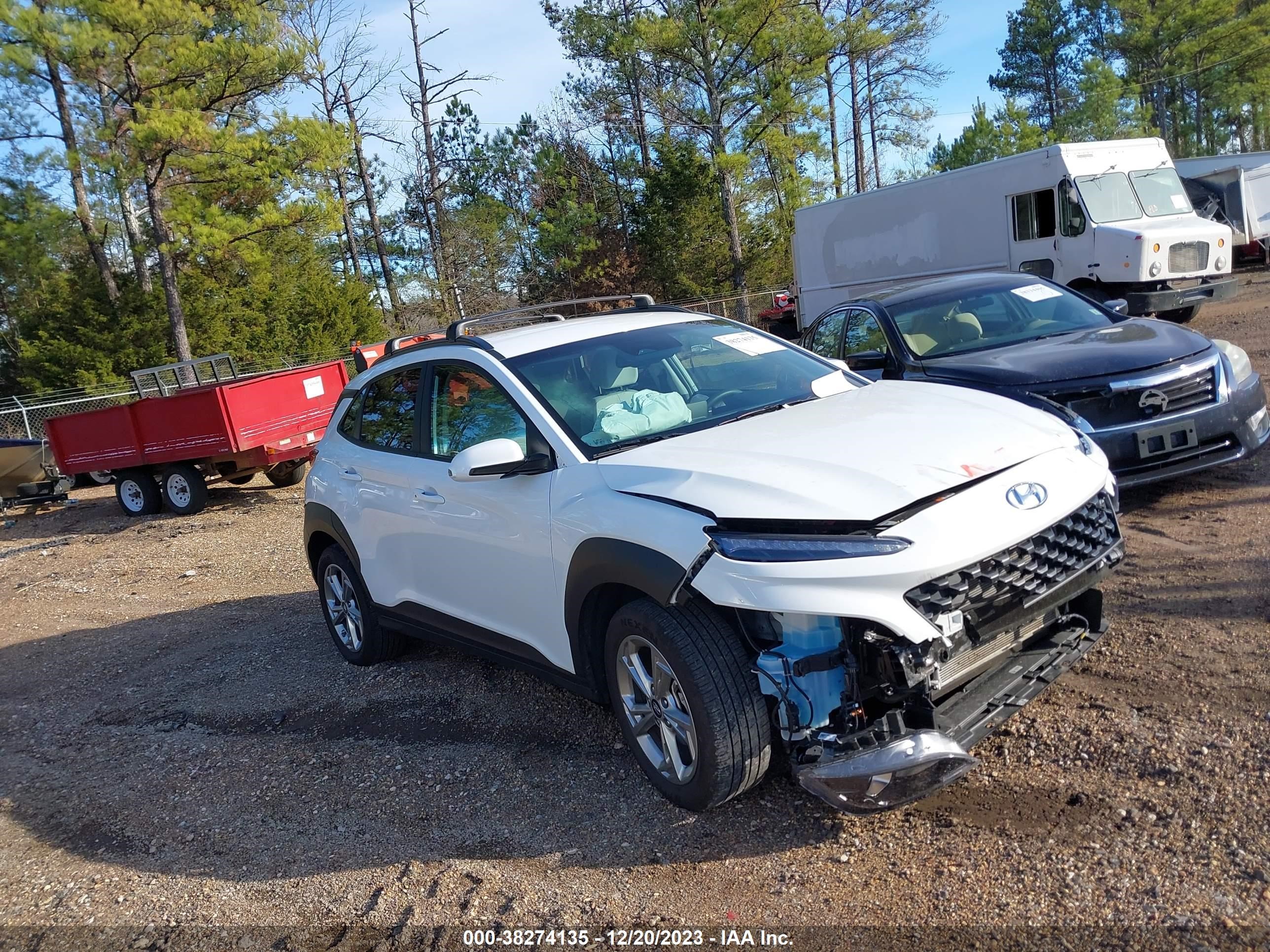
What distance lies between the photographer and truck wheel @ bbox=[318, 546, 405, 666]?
542 cm

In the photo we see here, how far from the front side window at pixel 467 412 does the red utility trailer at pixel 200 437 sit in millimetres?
8221

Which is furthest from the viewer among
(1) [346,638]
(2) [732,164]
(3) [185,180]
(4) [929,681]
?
(2) [732,164]

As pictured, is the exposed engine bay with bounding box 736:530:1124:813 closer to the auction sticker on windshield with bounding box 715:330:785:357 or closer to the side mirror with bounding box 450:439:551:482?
the side mirror with bounding box 450:439:551:482

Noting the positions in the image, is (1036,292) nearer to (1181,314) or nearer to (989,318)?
(989,318)

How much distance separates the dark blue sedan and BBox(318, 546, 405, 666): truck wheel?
3.65 metres

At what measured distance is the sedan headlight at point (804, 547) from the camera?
2891 mm

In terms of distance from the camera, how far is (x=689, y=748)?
3.38 metres

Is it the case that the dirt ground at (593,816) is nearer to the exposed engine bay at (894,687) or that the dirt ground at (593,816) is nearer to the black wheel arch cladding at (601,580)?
the exposed engine bay at (894,687)

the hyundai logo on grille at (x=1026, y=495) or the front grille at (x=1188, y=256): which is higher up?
the front grille at (x=1188, y=256)

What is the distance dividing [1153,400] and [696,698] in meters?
3.91

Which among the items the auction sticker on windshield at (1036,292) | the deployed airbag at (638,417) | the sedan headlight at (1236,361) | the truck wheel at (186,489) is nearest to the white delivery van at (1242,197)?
the auction sticker on windshield at (1036,292)

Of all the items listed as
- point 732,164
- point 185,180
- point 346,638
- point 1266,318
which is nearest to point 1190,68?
point 732,164

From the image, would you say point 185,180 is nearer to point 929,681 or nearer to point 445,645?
point 445,645

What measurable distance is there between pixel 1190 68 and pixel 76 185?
4340 centimetres
